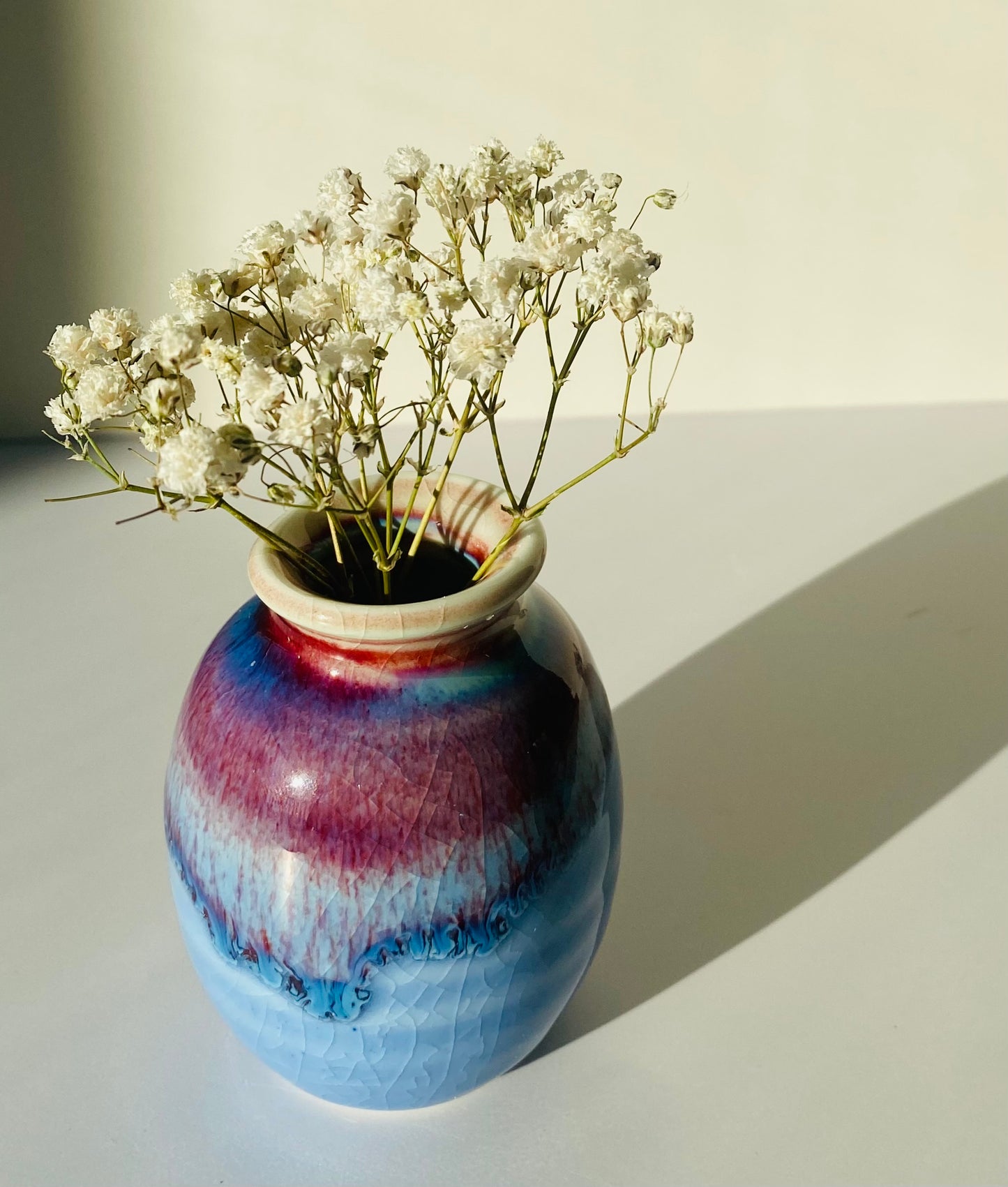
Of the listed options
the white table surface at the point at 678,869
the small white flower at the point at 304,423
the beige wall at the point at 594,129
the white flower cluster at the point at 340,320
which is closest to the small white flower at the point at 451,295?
the white flower cluster at the point at 340,320

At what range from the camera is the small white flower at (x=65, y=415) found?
1.96ft

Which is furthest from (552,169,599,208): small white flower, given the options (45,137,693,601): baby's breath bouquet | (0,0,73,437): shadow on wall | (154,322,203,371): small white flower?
(0,0,73,437): shadow on wall

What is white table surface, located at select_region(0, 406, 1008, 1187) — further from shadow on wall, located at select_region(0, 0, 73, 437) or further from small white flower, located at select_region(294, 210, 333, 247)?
small white flower, located at select_region(294, 210, 333, 247)

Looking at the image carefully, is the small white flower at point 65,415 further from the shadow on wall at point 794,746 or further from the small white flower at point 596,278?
the shadow on wall at point 794,746

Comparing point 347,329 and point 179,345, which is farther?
point 347,329

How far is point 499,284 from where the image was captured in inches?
22.4

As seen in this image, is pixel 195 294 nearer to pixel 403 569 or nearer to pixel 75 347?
pixel 75 347

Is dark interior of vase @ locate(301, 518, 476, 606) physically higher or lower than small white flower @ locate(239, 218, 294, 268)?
lower

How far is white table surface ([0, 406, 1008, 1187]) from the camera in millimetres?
807

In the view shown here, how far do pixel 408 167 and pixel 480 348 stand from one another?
0.45 ft

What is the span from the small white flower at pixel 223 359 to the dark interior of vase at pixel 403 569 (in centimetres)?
18

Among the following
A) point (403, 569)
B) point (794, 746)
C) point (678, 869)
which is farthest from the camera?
point (794, 746)

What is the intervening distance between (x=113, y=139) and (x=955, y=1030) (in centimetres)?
154

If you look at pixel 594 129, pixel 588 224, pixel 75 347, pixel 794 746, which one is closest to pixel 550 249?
pixel 588 224
